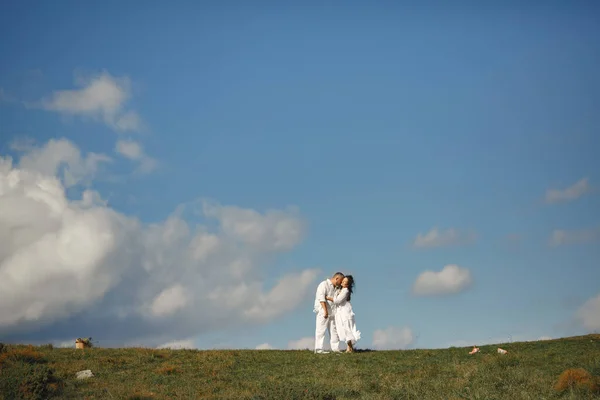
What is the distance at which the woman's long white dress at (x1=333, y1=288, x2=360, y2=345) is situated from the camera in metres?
27.7

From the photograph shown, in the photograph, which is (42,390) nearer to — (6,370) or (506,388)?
(6,370)

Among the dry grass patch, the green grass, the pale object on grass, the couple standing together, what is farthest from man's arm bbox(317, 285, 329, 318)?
the dry grass patch

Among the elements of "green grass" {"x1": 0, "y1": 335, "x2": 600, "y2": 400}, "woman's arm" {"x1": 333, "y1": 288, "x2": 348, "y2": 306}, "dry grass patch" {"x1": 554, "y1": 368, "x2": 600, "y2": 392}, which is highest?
"woman's arm" {"x1": 333, "y1": 288, "x2": 348, "y2": 306}

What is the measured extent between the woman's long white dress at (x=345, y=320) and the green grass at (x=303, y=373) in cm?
95

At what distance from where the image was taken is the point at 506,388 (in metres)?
18.4

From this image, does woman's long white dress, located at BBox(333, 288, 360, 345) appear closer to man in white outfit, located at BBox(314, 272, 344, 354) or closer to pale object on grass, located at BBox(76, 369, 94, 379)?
man in white outfit, located at BBox(314, 272, 344, 354)

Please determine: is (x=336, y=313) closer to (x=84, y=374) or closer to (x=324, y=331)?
(x=324, y=331)

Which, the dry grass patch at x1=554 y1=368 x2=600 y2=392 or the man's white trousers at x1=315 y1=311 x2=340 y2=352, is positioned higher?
the man's white trousers at x1=315 y1=311 x2=340 y2=352

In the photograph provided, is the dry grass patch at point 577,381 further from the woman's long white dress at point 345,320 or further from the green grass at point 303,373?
the woman's long white dress at point 345,320

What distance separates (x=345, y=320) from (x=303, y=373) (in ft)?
19.4

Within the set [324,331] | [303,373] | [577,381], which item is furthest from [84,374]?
[577,381]

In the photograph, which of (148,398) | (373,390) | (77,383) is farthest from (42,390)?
(373,390)

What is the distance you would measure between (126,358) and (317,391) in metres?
10.2

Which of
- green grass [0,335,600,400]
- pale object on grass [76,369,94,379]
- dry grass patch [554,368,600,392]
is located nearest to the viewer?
dry grass patch [554,368,600,392]
